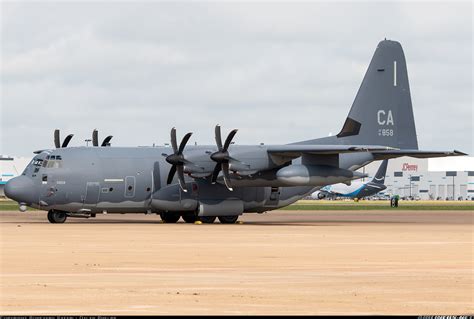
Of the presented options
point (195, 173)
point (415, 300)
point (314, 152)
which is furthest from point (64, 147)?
point (415, 300)

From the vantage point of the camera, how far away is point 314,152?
2127 inches

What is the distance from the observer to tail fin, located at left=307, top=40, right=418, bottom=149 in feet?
200

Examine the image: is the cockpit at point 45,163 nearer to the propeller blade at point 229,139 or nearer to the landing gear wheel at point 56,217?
Answer: the landing gear wheel at point 56,217

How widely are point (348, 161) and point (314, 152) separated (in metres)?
4.41

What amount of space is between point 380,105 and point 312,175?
361 inches

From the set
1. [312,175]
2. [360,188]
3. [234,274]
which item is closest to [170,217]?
[312,175]

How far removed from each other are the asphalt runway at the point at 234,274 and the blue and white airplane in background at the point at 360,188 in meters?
90.9

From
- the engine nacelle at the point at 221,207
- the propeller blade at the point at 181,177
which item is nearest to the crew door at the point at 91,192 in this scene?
the propeller blade at the point at 181,177

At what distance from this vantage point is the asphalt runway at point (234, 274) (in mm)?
17219

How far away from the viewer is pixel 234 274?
77.5 feet

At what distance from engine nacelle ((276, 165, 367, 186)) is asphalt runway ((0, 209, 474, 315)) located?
12.7 m

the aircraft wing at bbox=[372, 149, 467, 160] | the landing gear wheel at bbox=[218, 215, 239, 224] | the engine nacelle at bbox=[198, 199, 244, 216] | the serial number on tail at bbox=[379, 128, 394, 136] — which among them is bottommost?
the landing gear wheel at bbox=[218, 215, 239, 224]

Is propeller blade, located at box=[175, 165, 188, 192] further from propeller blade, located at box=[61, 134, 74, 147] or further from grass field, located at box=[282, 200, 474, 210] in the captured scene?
grass field, located at box=[282, 200, 474, 210]

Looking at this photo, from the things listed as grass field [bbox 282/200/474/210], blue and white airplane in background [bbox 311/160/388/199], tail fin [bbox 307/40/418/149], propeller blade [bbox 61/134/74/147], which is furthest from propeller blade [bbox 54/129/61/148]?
blue and white airplane in background [bbox 311/160/388/199]
